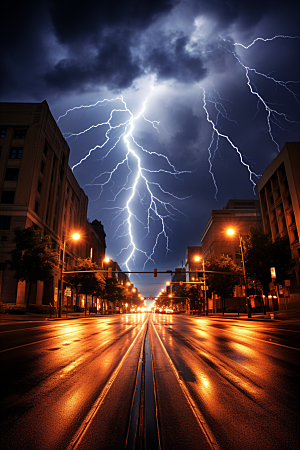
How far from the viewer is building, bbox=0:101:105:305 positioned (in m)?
39.2

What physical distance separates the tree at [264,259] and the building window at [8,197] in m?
37.7

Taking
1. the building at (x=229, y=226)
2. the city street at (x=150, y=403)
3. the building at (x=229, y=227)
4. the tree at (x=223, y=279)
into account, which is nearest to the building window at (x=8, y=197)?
the tree at (x=223, y=279)

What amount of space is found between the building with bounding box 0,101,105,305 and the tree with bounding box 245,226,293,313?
26.8 metres

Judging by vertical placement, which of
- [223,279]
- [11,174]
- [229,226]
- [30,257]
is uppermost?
[229,226]

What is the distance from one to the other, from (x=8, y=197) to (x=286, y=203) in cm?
4792

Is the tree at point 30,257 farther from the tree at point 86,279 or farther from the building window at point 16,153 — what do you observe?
the building window at point 16,153

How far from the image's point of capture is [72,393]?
14.3ft

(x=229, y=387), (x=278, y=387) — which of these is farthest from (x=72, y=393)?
(x=278, y=387)

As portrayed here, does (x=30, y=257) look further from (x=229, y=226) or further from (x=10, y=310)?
(x=229, y=226)

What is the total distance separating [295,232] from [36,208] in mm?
45160

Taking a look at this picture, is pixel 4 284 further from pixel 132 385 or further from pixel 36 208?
pixel 132 385

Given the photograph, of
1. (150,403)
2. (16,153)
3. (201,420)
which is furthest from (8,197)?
(201,420)

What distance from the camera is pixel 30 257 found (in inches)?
1293

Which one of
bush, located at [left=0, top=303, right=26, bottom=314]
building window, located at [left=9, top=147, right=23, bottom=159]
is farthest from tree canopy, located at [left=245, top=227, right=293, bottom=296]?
building window, located at [left=9, top=147, right=23, bottom=159]
